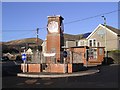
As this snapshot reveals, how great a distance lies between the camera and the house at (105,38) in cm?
5997

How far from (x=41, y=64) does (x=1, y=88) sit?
12720 millimetres

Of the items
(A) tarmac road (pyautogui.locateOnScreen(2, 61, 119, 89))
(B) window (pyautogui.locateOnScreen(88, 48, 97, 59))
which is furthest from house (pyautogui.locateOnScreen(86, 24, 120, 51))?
(A) tarmac road (pyautogui.locateOnScreen(2, 61, 119, 89))

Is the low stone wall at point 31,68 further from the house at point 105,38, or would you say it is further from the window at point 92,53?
the house at point 105,38

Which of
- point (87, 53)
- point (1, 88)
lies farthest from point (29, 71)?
point (87, 53)

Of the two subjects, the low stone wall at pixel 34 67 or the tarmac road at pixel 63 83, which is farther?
the low stone wall at pixel 34 67

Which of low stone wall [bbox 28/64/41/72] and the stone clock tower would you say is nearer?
low stone wall [bbox 28/64/41/72]

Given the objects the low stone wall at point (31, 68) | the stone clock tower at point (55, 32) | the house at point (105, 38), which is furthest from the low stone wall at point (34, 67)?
the house at point (105, 38)

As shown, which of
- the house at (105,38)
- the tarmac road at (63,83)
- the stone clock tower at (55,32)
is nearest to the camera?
the tarmac road at (63,83)

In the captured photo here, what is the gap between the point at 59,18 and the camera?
35844 mm

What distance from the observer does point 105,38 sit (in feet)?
205

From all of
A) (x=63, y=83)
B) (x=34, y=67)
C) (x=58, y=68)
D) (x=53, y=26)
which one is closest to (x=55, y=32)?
(x=53, y=26)

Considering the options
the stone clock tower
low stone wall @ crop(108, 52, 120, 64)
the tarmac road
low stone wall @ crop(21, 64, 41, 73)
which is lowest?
the tarmac road

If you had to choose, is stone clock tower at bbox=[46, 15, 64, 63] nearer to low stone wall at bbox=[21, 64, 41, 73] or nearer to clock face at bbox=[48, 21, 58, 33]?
clock face at bbox=[48, 21, 58, 33]

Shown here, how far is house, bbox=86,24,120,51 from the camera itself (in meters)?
60.0
